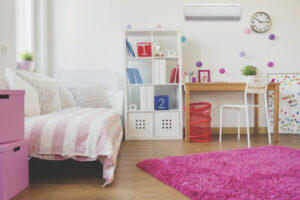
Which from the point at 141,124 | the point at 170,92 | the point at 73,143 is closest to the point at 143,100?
the point at 141,124

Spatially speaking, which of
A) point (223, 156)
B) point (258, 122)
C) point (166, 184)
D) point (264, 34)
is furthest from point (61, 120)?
point (264, 34)

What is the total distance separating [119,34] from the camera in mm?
3520

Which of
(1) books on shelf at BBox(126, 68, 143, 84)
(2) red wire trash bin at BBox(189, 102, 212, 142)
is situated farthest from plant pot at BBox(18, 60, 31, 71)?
(2) red wire trash bin at BBox(189, 102, 212, 142)

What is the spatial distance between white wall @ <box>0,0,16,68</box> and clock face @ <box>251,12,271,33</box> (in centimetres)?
302

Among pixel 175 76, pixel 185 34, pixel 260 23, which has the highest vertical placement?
pixel 260 23

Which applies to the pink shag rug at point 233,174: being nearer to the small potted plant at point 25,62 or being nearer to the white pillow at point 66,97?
the white pillow at point 66,97

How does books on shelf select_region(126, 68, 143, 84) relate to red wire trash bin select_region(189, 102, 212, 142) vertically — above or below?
above

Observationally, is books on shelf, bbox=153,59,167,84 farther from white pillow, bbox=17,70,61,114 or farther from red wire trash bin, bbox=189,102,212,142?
white pillow, bbox=17,70,61,114

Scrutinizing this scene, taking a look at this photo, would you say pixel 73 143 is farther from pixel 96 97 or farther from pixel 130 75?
pixel 130 75

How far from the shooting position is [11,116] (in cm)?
131

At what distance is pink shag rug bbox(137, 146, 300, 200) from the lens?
131 centimetres

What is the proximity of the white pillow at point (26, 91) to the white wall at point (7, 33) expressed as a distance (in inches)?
11.5

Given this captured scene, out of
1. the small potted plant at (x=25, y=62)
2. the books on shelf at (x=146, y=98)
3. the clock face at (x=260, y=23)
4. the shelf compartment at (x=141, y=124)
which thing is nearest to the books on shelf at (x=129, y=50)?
the books on shelf at (x=146, y=98)

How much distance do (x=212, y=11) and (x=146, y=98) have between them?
1581 millimetres
